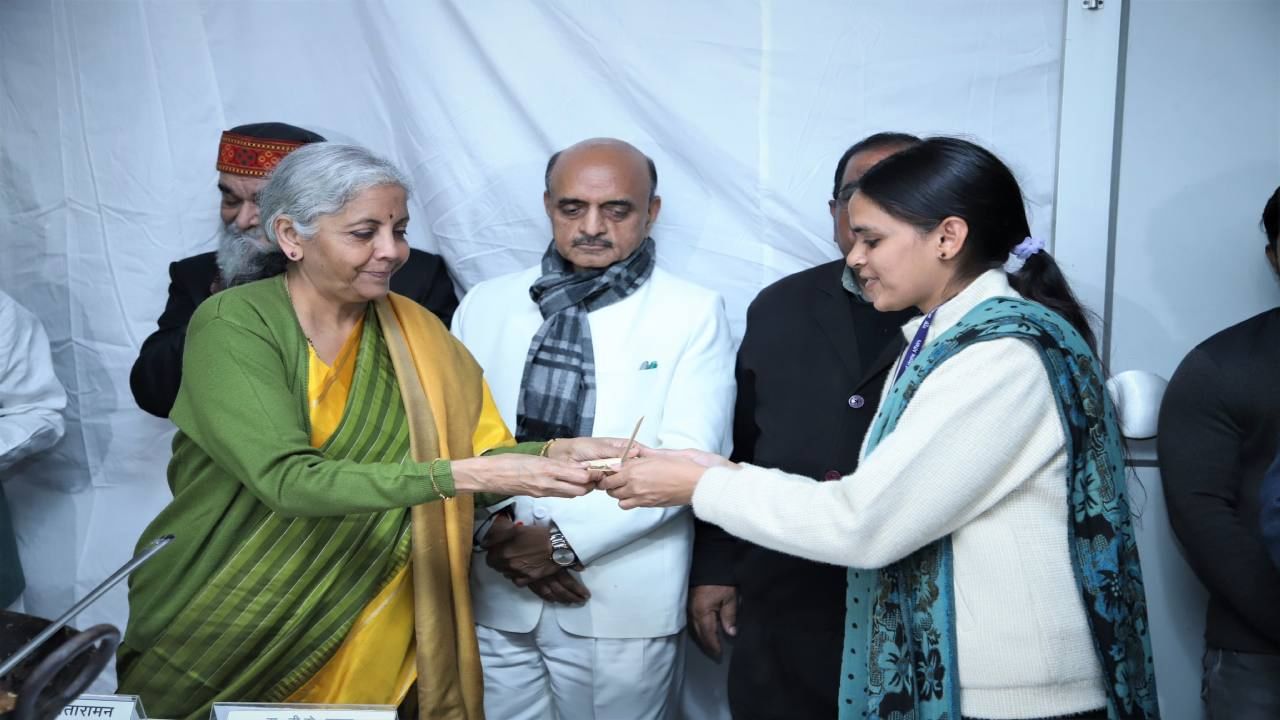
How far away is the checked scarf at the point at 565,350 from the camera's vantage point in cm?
288

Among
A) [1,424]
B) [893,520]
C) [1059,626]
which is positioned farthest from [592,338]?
[1,424]

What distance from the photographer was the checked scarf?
2.88 m

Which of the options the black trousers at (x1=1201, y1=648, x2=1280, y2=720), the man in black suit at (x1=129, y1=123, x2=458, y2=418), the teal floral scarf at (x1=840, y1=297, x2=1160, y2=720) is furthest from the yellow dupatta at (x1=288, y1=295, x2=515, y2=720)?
the black trousers at (x1=1201, y1=648, x2=1280, y2=720)

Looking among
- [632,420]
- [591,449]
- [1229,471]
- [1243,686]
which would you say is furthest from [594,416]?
[1243,686]

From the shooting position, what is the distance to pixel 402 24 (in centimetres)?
332

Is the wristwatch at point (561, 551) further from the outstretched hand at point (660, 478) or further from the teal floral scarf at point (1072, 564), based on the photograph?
the teal floral scarf at point (1072, 564)

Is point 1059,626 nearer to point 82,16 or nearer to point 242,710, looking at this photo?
point 242,710

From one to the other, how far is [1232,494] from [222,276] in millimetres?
2454

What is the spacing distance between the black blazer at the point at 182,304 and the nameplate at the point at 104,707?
138 centimetres

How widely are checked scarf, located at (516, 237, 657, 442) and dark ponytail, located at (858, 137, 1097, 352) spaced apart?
40.3 inches

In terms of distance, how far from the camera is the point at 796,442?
280cm

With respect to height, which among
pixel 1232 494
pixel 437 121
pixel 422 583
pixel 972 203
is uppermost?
pixel 437 121

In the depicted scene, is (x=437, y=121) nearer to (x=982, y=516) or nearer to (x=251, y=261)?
(x=251, y=261)

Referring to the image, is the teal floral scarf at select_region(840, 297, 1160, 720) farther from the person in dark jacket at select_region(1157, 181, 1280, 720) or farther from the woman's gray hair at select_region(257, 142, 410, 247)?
the woman's gray hair at select_region(257, 142, 410, 247)
